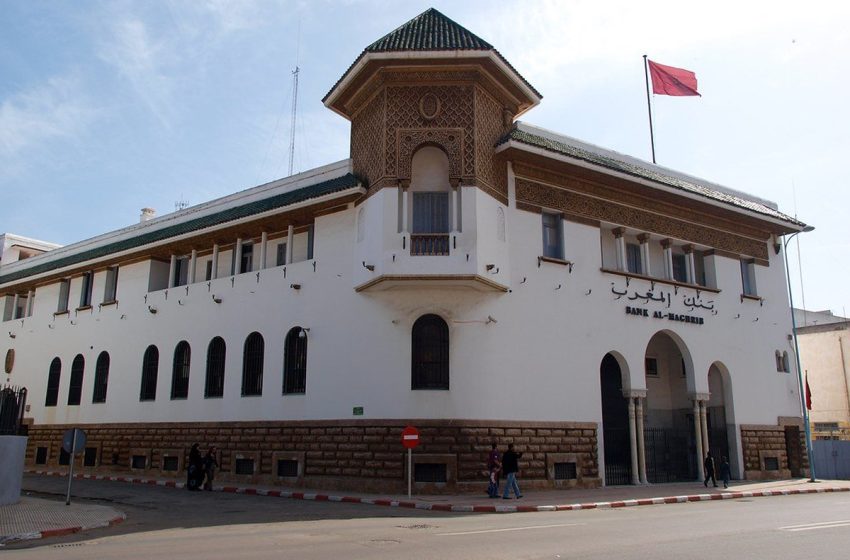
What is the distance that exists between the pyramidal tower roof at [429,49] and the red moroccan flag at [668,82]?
30.0ft

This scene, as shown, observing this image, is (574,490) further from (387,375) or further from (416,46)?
(416,46)

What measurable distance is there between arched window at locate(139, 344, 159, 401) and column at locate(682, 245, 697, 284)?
20171 millimetres

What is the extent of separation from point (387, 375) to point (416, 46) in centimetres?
941

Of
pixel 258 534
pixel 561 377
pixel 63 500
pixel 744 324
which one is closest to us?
pixel 258 534

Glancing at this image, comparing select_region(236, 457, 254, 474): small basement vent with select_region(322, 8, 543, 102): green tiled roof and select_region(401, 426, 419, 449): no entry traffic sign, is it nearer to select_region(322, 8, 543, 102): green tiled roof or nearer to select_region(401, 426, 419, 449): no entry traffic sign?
select_region(401, 426, 419, 449): no entry traffic sign

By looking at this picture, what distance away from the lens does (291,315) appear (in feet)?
74.5

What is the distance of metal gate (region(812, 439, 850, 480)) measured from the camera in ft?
104

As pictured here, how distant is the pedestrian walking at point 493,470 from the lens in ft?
59.1

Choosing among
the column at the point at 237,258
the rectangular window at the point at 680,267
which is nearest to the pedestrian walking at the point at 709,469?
the rectangular window at the point at 680,267

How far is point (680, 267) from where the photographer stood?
26.5m

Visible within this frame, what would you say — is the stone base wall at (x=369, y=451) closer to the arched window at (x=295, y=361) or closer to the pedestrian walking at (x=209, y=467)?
the arched window at (x=295, y=361)

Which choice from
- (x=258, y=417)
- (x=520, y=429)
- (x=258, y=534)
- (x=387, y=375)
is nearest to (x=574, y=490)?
(x=520, y=429)

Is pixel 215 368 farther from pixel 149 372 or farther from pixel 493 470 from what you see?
pixel 493 470

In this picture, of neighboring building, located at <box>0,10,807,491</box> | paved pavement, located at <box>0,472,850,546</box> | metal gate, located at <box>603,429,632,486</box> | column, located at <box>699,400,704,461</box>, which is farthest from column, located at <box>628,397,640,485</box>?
column, located at <box>699,400,704,461</box>
